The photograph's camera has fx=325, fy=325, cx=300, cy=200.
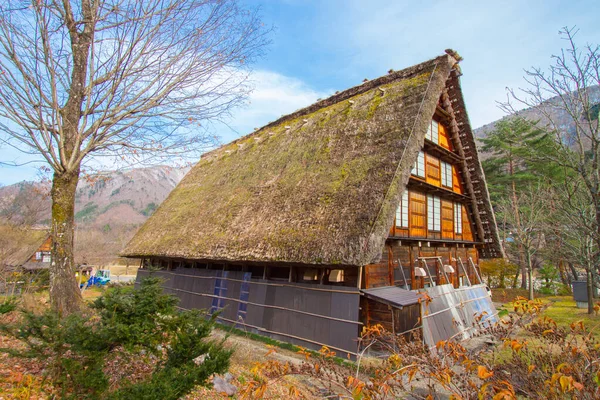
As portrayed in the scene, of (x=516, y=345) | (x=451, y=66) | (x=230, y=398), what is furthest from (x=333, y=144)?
(x=516, y=345)

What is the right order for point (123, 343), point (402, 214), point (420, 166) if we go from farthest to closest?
point (420, 166) < point (402, 214) < point (123, 343)

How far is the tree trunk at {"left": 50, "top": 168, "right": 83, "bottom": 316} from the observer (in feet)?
22.1

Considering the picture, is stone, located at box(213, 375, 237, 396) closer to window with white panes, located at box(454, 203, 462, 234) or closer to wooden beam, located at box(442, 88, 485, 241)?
window with white panes, located at box(454, 203, 462, 234)

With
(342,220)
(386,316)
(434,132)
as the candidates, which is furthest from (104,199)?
(386,316)

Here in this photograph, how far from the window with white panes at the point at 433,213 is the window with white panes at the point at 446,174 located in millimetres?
767

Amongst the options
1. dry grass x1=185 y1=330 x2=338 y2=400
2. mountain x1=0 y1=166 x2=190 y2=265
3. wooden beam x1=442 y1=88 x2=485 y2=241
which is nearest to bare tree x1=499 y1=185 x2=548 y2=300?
wooden beam x1=442 y1=88 x2=485 y2=241

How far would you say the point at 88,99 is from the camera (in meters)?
7.04

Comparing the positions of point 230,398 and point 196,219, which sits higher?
point 196,219

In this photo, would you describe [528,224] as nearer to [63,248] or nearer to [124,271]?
[63,248]

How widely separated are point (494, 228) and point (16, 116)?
50.7 ft

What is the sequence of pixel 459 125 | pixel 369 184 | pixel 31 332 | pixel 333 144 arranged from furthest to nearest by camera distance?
1. pixel 459 125
2. pixel 333 144
3. pixel 369 184
4. pixel 31 332

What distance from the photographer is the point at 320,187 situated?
29.9ft

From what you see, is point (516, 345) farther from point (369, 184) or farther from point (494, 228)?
point (494, 228)

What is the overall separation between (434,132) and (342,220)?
574 cm
